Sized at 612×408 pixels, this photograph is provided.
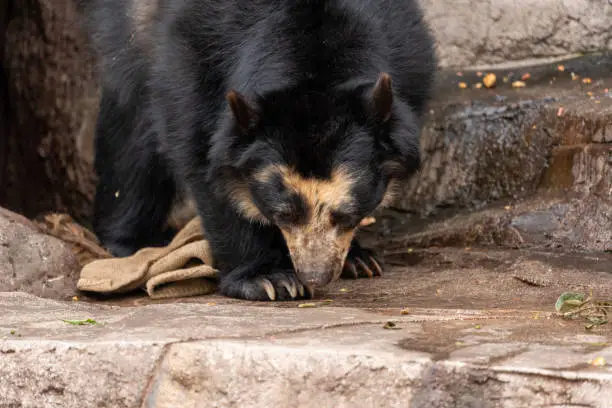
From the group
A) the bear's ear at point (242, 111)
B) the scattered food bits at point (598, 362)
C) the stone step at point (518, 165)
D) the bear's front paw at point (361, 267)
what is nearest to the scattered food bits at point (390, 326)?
the scattered food bits at point (598, 362)

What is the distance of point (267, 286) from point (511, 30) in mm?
2917

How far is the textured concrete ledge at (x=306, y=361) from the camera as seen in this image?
2.47m

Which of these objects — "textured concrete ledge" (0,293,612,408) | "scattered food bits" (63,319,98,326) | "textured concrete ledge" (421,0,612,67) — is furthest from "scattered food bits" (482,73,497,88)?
"scattered food bits" (63,319,98,326)

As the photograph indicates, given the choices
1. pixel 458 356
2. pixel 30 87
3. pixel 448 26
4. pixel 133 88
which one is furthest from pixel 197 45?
pixel 30 87

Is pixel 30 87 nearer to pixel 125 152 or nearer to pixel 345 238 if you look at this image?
pixel 125 152

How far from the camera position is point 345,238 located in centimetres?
396

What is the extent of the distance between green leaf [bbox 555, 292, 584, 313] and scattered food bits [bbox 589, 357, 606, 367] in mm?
739

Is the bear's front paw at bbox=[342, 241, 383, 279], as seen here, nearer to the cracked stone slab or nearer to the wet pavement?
the wet pavement

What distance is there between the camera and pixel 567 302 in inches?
129

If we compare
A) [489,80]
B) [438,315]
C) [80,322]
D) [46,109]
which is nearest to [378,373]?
[438,315]

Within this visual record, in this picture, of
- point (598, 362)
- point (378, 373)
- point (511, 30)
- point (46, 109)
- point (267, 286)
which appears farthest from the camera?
point (46, 109)

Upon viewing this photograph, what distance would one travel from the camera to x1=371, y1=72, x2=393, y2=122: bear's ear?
12.1 feet

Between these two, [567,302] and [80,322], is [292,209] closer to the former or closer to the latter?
[80,322]

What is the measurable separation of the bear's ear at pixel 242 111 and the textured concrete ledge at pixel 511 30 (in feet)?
9.21
